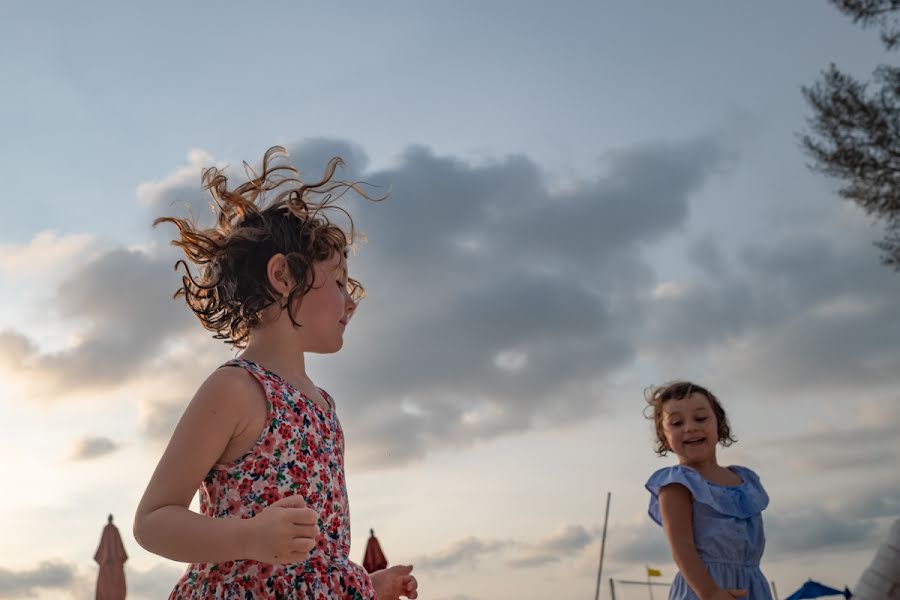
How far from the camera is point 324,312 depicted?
287cm

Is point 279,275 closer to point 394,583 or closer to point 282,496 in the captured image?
point 282,496

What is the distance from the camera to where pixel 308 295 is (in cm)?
287

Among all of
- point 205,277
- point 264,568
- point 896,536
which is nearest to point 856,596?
point 896,536

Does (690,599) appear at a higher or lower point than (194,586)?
higher

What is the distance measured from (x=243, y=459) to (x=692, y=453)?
3067 mm

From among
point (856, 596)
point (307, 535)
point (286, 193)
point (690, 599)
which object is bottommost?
point (856, 596)

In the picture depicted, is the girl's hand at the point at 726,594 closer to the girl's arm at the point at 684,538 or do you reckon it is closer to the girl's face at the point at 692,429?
the girl's arm at the point at 684,538

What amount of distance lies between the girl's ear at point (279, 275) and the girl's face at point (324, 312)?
0.06 meters

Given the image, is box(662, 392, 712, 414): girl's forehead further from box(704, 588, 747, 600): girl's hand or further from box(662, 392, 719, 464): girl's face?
box(704, 588, 747, 600): girl's hand

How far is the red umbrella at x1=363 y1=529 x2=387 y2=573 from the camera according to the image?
8.84 m

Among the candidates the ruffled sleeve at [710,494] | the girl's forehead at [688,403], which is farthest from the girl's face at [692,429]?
the ruffled sleeve at [710,494]

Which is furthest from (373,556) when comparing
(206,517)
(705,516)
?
(206,517)

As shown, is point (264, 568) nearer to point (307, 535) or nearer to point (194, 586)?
point (194, 586)

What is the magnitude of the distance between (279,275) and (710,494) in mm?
2755
